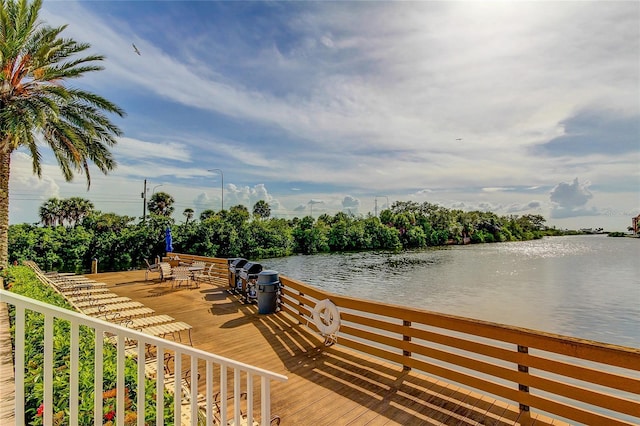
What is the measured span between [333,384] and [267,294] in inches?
150

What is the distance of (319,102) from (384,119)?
146 inches

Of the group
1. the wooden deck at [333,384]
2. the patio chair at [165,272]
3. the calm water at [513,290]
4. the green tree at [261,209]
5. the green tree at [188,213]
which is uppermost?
the green tree at [261,209]

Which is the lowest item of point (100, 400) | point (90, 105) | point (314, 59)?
point (100, 400)

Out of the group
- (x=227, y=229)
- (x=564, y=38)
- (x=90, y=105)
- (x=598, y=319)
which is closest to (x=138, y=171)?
(x=227, y=229)

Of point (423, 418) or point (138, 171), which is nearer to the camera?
point (423, 418)

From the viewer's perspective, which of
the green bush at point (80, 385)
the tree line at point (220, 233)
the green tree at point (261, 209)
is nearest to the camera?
the green bush at point (80, 385)

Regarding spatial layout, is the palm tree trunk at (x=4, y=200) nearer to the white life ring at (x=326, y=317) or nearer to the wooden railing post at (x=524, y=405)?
the white life ring at (x=326, y=317)

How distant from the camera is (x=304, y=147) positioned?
30172 millimetres

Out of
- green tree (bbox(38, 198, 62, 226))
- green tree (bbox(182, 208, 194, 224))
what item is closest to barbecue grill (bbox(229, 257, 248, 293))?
green tree (bbox(38, 198, 62, 226))

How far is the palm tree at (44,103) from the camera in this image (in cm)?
919

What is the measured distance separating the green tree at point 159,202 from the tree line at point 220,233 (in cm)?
15

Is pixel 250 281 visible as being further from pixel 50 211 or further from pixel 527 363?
pixel 50 211

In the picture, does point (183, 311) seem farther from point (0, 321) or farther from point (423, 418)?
point (423, 418)

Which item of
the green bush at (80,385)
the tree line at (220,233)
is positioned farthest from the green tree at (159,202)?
the green bush at (80,385)
